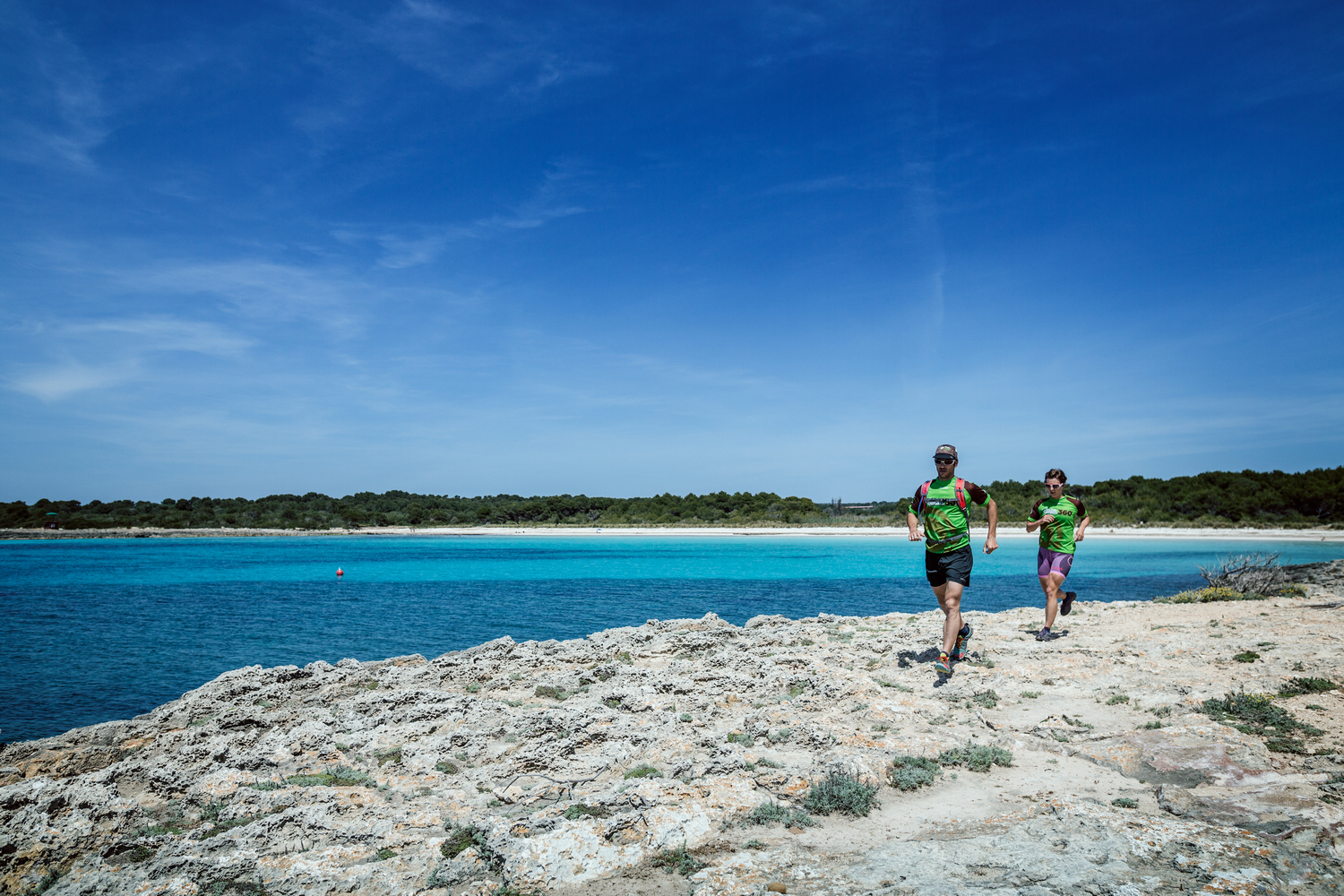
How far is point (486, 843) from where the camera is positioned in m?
4.01

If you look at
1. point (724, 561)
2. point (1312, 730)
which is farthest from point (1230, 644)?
point (724, 561)

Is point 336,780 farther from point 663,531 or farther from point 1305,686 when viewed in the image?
point 663,531

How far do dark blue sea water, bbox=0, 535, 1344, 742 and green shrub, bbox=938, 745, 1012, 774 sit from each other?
12489mm

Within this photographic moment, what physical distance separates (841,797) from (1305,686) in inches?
188

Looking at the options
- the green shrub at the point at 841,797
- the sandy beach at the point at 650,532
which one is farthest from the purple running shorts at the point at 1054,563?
the sandy beach at the point at 650,532

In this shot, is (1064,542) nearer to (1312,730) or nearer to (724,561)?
(1312,730)

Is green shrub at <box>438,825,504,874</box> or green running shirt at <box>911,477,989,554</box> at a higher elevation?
green running shirt at <box>911,477,989,554</box>

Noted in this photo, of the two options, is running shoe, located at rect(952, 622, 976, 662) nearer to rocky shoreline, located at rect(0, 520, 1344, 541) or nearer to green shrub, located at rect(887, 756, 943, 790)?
green shrub, located at rect(887, 756, 943, 790)

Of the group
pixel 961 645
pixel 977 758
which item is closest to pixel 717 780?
pixel 977 758

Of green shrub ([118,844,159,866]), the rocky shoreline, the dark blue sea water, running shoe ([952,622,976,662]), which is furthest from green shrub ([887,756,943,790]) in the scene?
the rocky shoreline

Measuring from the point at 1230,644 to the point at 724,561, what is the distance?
1554 inches

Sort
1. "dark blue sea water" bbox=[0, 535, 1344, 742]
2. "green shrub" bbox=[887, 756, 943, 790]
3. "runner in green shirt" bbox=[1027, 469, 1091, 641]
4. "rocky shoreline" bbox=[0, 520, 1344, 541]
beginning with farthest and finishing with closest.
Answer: "rocky shoreline" bbox=[0, 520, 1344, 541] → "dark blue sea water" bbox=[0, 535, 1344, 742] → "runner in green shirt" bbox=[1027, 469, 1091, 641] → "green shrub" bbox=[887, 756, 943, 790]

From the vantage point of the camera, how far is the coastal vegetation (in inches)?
2584

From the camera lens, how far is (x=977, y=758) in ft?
16.9
